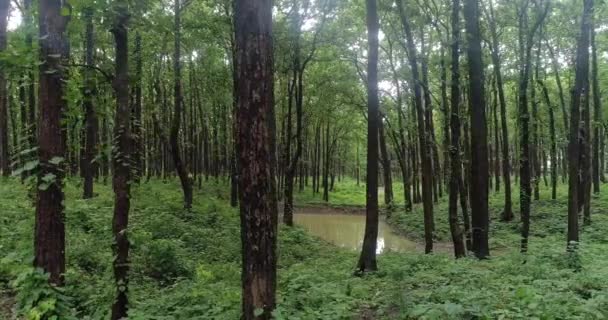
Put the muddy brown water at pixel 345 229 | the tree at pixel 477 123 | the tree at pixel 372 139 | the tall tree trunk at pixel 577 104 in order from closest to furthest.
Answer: the tree at pixel 477 123 < the tall tree trunk at pixel 577 104 < the tree at pixel 372 139 < the muddy brown water at pixel 345 229

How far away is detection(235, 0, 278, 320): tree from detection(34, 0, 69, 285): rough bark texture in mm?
2539

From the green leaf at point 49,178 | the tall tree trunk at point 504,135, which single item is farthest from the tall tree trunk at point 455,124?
the green leaf at point 49,178

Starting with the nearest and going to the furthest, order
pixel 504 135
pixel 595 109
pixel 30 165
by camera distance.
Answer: pixel 30 165 → pixel 504 135 → pixel 595 109

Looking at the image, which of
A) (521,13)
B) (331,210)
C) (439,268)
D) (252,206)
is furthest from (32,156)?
(331,210)

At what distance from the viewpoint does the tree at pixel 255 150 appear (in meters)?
4.82

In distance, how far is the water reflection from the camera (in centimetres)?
2236

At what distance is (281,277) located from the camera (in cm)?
987

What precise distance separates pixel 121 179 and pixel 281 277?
471 centimetres

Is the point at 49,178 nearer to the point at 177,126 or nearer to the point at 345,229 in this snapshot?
the point at 177,126

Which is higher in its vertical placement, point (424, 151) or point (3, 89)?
point (3, 89)

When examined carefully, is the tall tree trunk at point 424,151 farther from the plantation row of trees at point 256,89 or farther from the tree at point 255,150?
the tree at point 255,150

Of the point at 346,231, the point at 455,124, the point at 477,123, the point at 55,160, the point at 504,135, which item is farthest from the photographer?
the point at 346,231

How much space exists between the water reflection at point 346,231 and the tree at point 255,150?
14268 millimetres

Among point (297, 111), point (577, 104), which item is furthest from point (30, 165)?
point (297, 111)
